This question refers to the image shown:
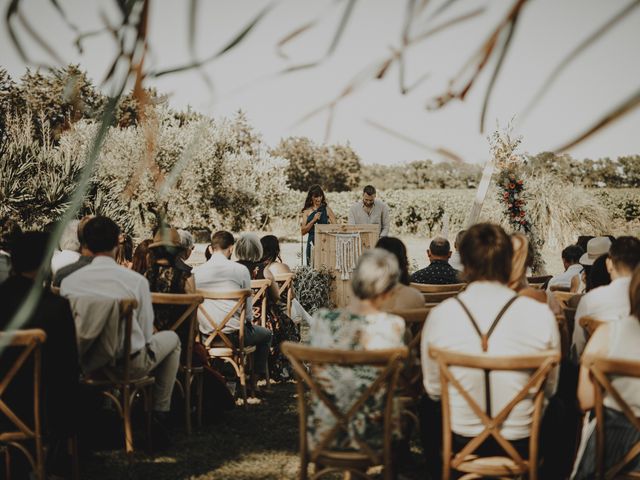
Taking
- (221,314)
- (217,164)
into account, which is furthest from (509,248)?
(217,164)

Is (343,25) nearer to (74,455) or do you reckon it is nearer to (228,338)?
(74,455)

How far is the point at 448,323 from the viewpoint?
8.57 feet

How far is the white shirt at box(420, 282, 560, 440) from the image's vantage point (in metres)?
2.55

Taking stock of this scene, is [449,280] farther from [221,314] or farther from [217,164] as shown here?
[217,164]

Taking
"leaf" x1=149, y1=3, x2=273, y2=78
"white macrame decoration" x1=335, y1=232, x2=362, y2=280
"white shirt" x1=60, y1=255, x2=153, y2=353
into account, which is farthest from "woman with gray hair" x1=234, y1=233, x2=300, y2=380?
"leaf" x1=149, y1=3, x2=273, y2=78

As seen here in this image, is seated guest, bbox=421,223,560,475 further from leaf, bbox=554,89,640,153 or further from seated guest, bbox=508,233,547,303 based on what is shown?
leaf, bbox=554,89,640,153

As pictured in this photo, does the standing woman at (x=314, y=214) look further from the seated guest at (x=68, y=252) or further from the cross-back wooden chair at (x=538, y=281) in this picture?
the seated guest at (x=68, y=252)

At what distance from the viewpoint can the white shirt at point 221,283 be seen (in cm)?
504

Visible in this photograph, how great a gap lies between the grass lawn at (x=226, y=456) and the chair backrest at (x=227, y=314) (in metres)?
0.57

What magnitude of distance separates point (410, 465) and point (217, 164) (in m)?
18.4

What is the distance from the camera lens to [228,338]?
510 centimetres

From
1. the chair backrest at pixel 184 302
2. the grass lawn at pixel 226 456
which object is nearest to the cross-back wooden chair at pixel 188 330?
the chair backrest at pixel 184 302

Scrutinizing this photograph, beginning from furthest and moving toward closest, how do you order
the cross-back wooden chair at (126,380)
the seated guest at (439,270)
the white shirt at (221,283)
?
the seated guest at (439,270), the white shirt at (221,283), the cross-back wooden chair at (126,380)

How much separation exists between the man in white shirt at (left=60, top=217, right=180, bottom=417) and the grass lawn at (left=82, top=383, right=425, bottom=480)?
0.37 meters
